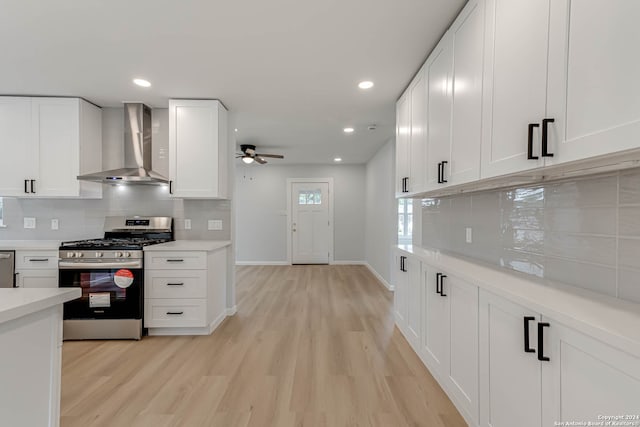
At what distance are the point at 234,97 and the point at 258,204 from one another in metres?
3.99

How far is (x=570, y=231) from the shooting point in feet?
4.37

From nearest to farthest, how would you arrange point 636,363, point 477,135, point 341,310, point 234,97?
point 636,363
point 477,135
point 234,97
point 341,310

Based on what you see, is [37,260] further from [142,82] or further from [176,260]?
[142,82]

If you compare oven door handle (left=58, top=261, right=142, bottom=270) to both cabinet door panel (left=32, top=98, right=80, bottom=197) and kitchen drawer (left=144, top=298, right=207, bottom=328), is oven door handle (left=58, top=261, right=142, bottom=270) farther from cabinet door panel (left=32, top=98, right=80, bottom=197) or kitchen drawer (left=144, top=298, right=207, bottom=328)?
cabinet door panel (left=32, top=98, right=80, bottom=197)

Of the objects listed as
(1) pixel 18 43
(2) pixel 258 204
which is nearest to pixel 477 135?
(1) pixel 18 43

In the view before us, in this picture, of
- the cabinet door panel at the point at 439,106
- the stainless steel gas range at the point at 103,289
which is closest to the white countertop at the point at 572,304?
the cabinet door panel at the point at 439,106

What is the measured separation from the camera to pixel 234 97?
122 inches

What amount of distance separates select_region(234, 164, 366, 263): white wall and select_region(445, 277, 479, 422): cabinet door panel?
5125mm

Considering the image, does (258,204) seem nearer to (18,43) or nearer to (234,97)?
(234,97)

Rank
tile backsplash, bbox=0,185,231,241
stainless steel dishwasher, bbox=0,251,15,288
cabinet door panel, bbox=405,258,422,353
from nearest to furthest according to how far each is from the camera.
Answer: cabinet door panel, bbox=405,258,422,353
stainless steel dishwasher, bbox=0,251,15,288
tile backsplash, bbox=0,185,231,241

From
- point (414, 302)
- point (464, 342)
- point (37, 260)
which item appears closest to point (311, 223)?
point (414, 302)

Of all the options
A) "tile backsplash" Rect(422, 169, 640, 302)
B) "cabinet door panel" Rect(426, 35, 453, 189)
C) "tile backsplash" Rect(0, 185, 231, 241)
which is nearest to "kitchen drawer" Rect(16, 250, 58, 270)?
"tile backsplash" Rect(0, 185, 231, 241)

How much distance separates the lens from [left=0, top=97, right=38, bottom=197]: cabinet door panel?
3115mm

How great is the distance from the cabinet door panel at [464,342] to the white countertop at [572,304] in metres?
0.12
